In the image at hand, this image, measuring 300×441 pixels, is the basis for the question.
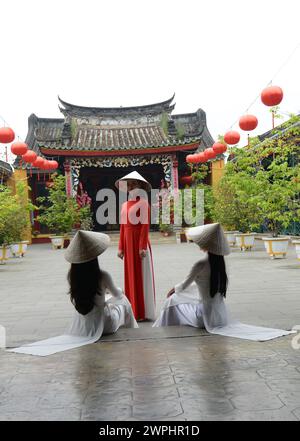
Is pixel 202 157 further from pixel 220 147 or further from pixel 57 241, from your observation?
pixel 57 241

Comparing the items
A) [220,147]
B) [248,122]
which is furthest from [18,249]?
[248,122]

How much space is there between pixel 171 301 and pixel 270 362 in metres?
1.44

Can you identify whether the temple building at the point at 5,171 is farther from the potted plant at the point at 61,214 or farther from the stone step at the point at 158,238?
the stone step at the point at 158,238

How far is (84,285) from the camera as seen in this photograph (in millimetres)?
4324

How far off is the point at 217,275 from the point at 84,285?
1.18 m

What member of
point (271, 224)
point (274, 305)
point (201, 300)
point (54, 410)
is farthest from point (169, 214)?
point (54, 410)

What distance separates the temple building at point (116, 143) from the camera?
19609 millimetres

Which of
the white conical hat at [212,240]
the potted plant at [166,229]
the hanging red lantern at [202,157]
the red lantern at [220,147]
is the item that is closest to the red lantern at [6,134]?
the red lantern at [220,147]

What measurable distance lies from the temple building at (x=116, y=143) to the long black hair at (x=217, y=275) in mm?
15221

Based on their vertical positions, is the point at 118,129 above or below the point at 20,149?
above

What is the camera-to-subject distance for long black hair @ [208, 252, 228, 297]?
4.45m

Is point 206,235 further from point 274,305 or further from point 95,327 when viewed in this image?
point 274,305

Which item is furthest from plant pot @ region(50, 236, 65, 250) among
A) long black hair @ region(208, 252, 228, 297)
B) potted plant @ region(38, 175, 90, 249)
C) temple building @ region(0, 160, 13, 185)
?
long black hair @ region(208, 252, 228, 297)

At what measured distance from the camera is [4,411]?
2.79 m
